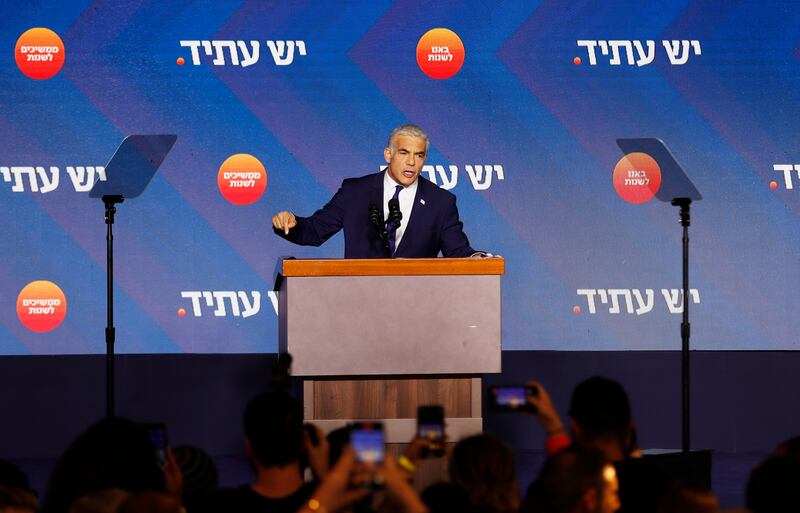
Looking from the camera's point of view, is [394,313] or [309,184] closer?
[394,313]

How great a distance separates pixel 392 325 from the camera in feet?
16.9

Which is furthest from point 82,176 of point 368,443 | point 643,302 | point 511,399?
point 368,443

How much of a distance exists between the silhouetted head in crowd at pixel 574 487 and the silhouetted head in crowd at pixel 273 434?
635mm

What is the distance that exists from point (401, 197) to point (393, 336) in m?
1.33

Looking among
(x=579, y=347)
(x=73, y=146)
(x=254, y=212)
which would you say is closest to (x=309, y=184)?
(x=254, y=212)

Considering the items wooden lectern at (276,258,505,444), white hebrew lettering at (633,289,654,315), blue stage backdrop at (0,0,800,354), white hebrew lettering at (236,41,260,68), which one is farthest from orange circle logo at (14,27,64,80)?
white hebrew lettering at (633,289,654,315)

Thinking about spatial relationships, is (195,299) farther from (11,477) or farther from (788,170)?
(11,477)

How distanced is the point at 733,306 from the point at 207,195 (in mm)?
3273

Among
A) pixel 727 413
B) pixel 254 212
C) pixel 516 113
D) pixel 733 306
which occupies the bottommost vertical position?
pixel 727 413

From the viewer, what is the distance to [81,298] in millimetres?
7793

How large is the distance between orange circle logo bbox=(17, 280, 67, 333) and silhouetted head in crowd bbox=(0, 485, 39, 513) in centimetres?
467

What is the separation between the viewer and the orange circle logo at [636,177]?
794 cm

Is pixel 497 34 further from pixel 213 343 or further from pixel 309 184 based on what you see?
pixel 213 343

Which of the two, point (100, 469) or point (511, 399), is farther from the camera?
point (511, 399)
